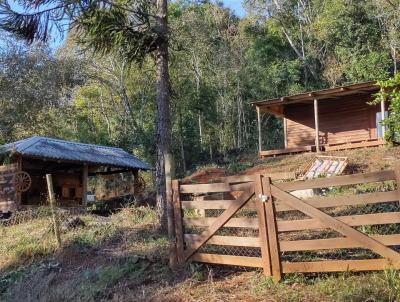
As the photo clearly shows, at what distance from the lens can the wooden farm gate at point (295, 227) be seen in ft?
19.5

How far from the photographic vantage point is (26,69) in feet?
88.6

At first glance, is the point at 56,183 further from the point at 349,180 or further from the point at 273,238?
the point at 349,180

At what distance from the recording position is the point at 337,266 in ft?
20.2

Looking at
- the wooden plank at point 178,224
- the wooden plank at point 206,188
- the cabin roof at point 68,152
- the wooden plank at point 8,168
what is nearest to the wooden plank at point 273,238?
the wooden plank at point 206,188

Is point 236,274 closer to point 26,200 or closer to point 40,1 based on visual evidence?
point 40,1

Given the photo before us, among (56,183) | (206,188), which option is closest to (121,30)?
(206,188)

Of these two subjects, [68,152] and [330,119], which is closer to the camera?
[68,152]

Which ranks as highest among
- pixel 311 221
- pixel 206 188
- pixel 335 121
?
pixel 335 121

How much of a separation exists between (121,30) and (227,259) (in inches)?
216

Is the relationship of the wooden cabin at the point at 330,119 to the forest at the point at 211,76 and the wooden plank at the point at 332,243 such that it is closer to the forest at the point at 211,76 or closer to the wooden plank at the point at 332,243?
the forest at the point at 211,76

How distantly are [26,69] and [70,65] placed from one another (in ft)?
14.5

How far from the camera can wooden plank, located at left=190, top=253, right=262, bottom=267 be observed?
22.2 ft

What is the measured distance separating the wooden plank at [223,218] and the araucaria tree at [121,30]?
9.35 feet

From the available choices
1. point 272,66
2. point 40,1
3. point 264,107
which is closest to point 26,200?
point 40,1
